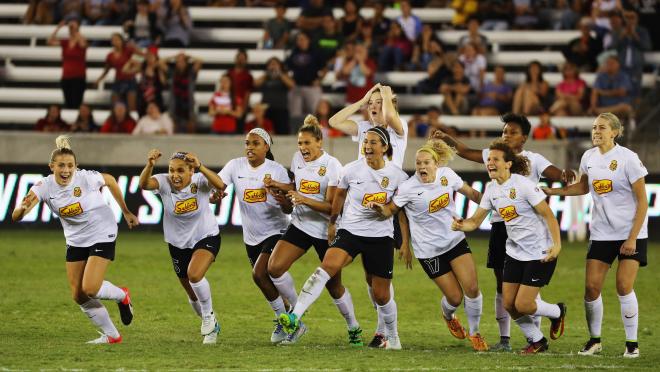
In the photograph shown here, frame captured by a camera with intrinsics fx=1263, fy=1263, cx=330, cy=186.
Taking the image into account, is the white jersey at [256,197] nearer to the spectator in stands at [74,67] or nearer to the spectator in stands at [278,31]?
the spectator in stands at [74,67]

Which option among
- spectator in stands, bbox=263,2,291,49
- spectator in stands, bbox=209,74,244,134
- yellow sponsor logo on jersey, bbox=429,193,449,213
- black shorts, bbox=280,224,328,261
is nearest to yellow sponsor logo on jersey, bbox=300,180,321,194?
black shorts, bbox=280,224,328,261

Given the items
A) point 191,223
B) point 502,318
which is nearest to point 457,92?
point 191,223

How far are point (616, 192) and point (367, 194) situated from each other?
2134mm

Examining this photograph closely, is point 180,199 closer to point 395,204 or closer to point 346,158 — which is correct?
point 395,204

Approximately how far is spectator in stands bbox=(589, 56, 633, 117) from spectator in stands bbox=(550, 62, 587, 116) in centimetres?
23

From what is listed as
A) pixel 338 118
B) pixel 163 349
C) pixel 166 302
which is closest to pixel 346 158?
pixel 166 302

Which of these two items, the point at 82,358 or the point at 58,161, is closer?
the point at 82,358

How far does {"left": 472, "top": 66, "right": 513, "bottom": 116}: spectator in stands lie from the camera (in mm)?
22734

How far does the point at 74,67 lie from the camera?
23.9m

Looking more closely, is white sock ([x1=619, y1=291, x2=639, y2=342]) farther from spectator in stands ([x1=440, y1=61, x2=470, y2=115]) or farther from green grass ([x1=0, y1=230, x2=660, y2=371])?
spectator in stands ([x1=440, y1=61, x2=470, y2=115])

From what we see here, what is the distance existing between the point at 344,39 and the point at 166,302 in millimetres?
10982

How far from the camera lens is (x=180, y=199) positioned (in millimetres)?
11617

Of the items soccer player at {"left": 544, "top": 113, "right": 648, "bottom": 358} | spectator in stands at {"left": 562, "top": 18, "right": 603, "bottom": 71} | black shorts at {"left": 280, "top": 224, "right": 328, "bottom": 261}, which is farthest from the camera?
spectator in stands at {"left": 562, "top": 18, "right": 603, "bottom": 71}

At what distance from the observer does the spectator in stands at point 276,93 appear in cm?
2219
